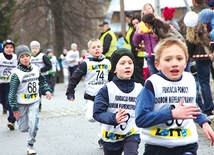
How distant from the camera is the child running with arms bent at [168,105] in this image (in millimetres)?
4594

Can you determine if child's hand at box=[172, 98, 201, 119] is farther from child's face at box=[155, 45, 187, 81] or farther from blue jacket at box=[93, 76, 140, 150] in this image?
blue jacket at box=[93, 76, 140, 150]

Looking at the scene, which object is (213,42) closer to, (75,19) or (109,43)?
(109,43)

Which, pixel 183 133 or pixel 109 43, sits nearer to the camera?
pixel 183 133

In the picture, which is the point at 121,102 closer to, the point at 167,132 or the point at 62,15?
the point at 167,132

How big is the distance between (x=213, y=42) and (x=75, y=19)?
1319 inches

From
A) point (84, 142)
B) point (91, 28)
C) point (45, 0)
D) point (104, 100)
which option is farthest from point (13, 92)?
point (91, 28)

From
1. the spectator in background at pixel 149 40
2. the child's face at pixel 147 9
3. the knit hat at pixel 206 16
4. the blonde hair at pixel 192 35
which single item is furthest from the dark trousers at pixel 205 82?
the knit hat at pixel 206 16

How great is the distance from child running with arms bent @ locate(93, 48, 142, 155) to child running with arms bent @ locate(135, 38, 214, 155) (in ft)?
4.19

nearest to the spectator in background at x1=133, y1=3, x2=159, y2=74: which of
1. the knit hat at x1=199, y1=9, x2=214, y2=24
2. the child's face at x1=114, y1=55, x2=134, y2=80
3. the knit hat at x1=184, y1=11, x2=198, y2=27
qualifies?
the knit hat at x1=184, y1=11, x2=198, y2=27

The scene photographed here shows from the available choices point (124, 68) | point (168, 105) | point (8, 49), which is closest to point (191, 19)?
point (124, 68)

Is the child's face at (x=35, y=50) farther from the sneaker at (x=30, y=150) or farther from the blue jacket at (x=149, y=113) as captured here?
the blue jacket at (x=149, y=113)

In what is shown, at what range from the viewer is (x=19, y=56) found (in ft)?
30.5

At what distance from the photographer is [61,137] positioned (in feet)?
33.5

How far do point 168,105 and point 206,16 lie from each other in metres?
4.13
